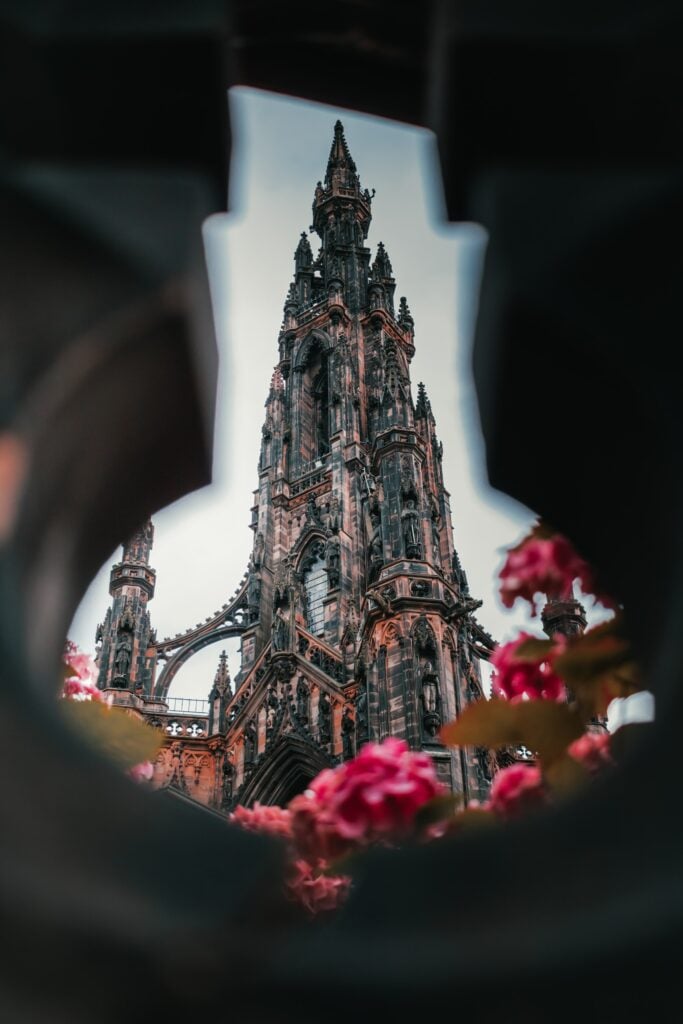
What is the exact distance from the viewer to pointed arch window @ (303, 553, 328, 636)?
867 inches

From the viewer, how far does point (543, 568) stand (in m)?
1.78

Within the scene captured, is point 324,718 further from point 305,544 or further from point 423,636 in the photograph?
point 305,544

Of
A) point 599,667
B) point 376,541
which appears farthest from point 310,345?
point 599,667

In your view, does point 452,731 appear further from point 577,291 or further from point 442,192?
point 442,192

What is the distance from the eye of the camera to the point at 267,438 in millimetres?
27406

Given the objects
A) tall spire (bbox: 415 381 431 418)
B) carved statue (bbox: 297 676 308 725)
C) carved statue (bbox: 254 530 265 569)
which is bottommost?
carved statue (bbox: 297 676 308 725)

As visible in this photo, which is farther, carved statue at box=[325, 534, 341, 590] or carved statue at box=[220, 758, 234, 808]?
carved statue at box=[325, 534, 341, 590]

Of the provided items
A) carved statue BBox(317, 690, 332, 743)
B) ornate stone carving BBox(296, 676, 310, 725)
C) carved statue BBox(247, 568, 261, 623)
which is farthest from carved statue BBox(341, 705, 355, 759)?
carved statue BBox(247, 568, 261, 623)

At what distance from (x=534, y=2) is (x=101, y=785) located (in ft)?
4.27

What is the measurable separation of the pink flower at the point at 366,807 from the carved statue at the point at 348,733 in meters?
16.1

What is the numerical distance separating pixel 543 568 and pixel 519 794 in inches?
18.7

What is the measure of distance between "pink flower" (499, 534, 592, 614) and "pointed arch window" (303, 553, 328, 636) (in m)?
20.0

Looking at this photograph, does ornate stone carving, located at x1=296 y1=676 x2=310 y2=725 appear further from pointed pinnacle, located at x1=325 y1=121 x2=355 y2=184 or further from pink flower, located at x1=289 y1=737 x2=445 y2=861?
pointed pinnacle, located at x1=325 y1=121 x2=355 y2=184

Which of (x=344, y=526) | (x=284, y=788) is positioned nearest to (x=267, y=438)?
(x=344, y=526)
